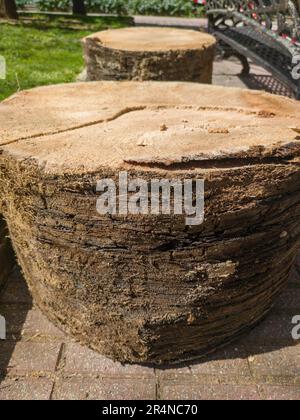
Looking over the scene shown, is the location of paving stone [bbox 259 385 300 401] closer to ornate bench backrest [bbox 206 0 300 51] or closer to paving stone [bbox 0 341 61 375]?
paving stone [bbox 0 341 61 375]

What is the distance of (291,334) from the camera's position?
→ 7.73 ft

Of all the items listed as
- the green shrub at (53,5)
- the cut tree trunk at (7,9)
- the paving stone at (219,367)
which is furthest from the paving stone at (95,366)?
the green shrub at (53,5)

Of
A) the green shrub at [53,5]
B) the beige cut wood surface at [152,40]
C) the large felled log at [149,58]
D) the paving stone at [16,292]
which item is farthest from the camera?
the green shrub at [53,5]

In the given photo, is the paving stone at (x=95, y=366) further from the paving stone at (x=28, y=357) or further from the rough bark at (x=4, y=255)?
the rough bark at (x=4, y=255)

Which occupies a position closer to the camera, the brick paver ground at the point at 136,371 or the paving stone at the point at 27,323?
the brick paver ground at the point at 136,371

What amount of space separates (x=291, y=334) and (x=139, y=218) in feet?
3.91

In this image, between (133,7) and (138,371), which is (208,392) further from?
(133,7)

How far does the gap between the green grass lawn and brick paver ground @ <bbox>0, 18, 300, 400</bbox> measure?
2.78 meters

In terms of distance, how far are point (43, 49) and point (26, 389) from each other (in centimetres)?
782

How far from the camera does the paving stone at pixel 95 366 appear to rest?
6.98 ft

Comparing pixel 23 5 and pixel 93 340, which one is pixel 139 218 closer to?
pixel 93 340

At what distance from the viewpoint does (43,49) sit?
8.67 meters

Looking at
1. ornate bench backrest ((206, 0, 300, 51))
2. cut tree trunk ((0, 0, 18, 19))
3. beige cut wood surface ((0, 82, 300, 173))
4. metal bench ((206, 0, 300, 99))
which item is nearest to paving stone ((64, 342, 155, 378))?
beige cut wood surface ((0, 82, 300, 173))

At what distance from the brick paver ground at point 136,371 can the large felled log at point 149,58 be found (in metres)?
2.20
